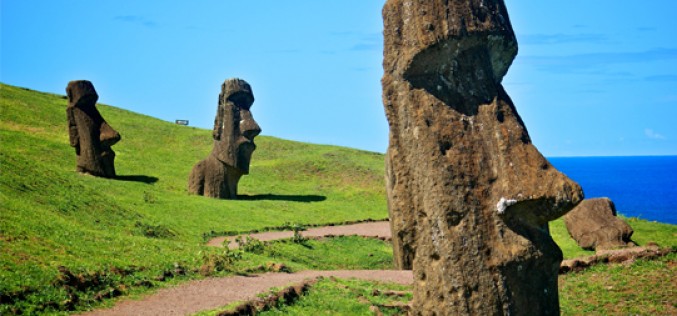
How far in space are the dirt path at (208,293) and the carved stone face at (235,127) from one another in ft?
52.6

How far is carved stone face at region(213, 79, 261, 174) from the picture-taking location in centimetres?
3731

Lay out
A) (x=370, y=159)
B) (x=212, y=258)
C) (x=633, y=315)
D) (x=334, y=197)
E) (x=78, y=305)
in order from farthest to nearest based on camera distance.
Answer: (x=370, y=159) → (x=334, y=197) → (x=212, y=258) → (x=633, y=315) → (x=78, y=305)

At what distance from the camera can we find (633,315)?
53.7 ft

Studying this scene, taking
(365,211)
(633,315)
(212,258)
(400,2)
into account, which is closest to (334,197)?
(365,211)

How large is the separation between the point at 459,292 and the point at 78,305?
7413 mm

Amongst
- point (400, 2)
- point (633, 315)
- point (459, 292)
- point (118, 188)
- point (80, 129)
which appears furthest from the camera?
point (80, 129)

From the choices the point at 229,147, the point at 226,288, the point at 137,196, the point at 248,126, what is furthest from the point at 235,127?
the point at 226,288

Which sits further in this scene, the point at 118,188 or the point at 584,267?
the point at 118,188

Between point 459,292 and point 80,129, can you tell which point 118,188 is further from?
point 459,292

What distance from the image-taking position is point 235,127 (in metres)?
37.5

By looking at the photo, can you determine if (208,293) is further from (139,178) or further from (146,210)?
(139,178)

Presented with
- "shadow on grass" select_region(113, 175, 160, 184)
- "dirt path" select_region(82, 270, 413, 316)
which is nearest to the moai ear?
"shadow on grass" select_region(113, 175, 160, 184)

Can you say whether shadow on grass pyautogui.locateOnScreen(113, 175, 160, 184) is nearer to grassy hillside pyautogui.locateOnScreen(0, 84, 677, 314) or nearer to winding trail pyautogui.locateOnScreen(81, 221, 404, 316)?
grassy hillside pyautogui.locateOnScreen(0, 84, 677, 314)

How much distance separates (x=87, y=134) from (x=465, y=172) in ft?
92.9
